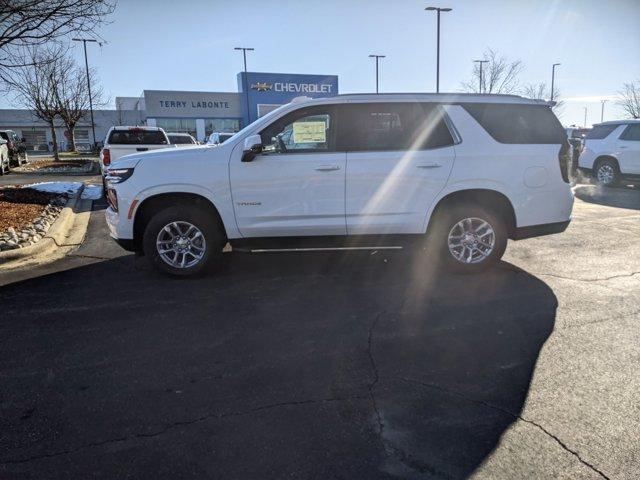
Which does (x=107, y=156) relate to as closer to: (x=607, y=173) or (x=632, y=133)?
(x=607, y=173)

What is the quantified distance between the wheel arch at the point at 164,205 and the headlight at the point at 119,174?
33 cm

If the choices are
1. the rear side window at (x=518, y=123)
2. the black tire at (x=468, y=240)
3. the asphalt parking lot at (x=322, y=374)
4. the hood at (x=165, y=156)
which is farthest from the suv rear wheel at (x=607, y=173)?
the hood at (x=165, y=156)

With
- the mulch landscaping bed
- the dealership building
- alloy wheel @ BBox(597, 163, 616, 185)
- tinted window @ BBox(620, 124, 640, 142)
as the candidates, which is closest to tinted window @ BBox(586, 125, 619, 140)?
tinted window @ BBox(620, 124, 640, 142)

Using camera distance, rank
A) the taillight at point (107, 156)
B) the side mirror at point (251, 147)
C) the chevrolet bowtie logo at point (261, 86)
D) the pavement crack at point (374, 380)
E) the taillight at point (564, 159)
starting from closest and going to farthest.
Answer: the pavement crack at point (374, 380), the side mirror at point (251, 147), the taillight at point (564, 159), the taillight at point (107, 156), the chevrolet bowtie logo at point (261, 86)

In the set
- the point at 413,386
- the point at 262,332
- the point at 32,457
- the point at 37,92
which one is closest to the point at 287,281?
the point at 262,332

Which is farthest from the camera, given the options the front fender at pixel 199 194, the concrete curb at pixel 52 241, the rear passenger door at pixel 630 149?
the rear passenger door at pixel 630 149

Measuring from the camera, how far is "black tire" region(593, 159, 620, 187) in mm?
13937

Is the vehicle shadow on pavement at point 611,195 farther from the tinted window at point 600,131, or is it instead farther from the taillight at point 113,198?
the taillight at point 113,198

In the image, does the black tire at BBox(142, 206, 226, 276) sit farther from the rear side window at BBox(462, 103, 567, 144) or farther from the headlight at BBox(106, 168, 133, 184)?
the rear side window at BBox(462, 103, 567, 144)

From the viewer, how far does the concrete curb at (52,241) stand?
6.48 metres

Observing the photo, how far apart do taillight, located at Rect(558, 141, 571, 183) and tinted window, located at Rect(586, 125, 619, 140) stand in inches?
393

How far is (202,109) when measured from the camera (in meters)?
54.9

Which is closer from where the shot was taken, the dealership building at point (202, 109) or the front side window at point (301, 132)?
the front side window at point (301, 132)

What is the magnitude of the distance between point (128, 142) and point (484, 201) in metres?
9.99
